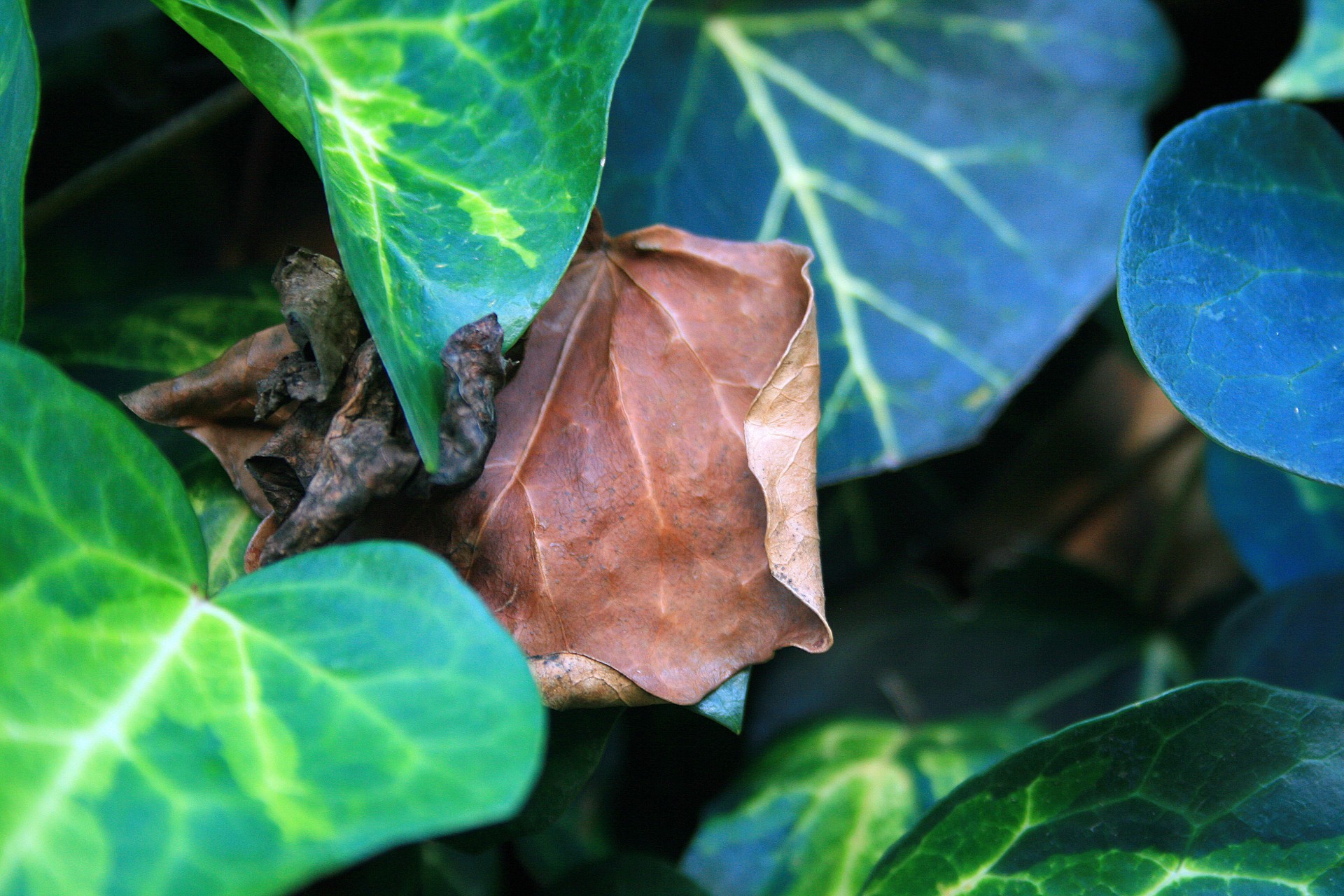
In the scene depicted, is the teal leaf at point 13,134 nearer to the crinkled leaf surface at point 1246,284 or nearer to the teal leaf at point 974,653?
the crinkled leaf surface at point 1246,284

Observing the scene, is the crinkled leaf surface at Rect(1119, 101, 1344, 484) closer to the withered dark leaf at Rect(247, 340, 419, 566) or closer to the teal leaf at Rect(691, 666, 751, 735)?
the teal leaf at Rect(691, 666, 751, 735)

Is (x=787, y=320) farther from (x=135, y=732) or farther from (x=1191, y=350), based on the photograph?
(x=135, y=732)

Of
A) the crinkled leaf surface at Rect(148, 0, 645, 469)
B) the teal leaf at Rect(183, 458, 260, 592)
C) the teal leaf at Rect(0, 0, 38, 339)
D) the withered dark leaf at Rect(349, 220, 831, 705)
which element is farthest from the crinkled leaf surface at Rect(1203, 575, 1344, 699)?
the teal leaf at Rect(0, 0, 38, 339)

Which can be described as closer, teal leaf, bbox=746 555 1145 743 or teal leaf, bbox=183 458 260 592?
teal leaf, bbox=183 458 260 592

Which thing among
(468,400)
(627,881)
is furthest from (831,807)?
(468,400)

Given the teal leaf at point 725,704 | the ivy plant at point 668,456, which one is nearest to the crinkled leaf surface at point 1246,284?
the ivy plant at point 668,456

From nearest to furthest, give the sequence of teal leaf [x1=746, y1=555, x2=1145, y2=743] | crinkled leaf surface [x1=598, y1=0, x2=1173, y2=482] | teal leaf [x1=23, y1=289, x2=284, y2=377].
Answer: teal leaf [x1=23, y1=289, x2=284, y2=377] → crinkled leaf surface [x1=598, y1=0, x2=1173, y2=482] → teal leaf [x1=746, y1=555, x2=1145, y2=743]

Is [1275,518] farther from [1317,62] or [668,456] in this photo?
[668,456]

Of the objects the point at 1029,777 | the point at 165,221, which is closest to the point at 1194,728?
the point at 1029,777
